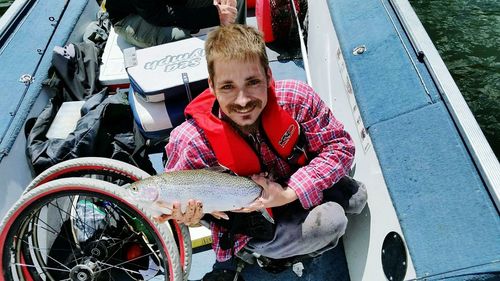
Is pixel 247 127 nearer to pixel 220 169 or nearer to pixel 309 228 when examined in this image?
pixel 220 169

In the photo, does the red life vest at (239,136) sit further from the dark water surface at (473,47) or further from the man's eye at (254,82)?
the dark water surface at (473,47)

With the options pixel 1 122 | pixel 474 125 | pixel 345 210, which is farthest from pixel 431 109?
pixel 1 122

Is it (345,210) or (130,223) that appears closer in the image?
(345,210)

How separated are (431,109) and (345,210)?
65 centimetres

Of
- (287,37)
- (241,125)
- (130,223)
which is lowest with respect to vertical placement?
(130,223)

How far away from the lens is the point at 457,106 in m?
1.78

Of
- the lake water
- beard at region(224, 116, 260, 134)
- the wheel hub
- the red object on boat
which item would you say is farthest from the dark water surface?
the wheel hub

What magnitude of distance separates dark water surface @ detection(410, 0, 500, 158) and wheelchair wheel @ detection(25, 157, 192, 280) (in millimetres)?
3742

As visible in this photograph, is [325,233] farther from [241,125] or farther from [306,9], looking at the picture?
[306,9]

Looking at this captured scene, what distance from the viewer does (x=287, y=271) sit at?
2426 millimetres

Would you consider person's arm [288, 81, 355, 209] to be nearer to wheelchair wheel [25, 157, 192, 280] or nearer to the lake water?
wheelchair wheel [25, 157, 192, 280]

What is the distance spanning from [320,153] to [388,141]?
34 centimetres

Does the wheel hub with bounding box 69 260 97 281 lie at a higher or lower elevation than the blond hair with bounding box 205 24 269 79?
lower

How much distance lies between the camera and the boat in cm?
147
